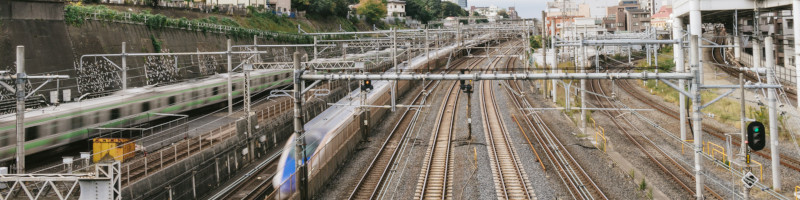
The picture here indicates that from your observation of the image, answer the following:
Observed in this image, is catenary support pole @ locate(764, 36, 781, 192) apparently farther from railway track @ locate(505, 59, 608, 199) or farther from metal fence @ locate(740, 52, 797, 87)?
metal fence @ locate(740, 52, 797, 87)

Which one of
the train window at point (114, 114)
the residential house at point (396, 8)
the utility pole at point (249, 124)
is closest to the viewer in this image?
the train window at point (114, 114)

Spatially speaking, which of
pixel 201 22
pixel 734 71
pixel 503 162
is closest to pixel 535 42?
pixel 734 71

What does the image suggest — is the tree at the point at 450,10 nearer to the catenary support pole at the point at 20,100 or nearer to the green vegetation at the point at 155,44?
the green vegetation at the point at 155,44

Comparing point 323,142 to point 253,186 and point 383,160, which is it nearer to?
point 383,160

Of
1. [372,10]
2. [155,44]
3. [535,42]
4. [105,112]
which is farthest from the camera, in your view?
[372,10]

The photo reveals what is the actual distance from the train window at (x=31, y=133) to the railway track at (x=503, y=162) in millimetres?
12483

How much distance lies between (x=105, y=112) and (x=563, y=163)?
1467 cm

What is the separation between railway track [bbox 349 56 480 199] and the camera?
14352mm

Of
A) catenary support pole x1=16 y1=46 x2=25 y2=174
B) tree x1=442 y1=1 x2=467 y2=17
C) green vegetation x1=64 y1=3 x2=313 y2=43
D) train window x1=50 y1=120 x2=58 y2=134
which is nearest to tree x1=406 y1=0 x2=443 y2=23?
tree x1=442 y1=1 x2=467 y2=17

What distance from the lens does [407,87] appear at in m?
35.2

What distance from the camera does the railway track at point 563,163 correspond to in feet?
44.1

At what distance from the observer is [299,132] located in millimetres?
11781

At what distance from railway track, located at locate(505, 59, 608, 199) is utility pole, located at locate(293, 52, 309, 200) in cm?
645

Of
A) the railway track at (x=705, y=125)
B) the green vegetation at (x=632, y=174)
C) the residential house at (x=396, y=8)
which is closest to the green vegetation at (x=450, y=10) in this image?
the residential house at (x=396, y=8)
